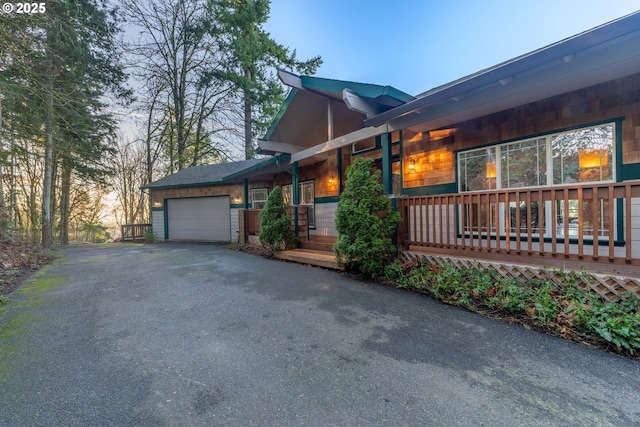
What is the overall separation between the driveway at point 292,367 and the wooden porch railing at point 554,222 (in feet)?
4.36

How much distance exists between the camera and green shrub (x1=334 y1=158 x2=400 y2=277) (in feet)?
16.1

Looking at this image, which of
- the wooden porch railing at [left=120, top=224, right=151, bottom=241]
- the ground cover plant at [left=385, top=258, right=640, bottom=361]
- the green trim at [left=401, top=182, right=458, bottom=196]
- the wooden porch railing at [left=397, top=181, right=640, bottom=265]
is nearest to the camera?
the ground cover plant at [left=385, top=258, right=640, bottom=361]

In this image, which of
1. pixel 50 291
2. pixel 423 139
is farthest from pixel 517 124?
pixel 50 291

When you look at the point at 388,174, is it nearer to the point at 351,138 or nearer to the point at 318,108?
the point at 351,138

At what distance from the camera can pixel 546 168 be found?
486 centimetres

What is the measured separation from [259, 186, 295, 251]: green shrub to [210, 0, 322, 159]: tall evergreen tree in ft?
35.3

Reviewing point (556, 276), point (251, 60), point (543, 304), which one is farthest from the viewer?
point (251, 60)

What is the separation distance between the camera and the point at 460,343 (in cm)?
266

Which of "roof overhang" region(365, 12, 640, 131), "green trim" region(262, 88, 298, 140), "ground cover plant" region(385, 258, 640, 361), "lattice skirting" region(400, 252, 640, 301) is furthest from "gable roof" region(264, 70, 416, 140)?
"ground cover plant" region(385, 258, 640, 361)

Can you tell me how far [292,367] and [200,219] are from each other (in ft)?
41.5

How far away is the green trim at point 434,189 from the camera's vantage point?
5941 mm

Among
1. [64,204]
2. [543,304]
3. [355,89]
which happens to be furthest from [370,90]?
[64,204]

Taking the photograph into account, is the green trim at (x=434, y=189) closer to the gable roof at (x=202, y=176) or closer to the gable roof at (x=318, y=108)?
the gable roof at (x=318, y=108)

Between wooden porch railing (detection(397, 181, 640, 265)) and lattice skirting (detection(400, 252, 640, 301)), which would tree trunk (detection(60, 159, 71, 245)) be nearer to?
wooden porch railing (detection(397, 181, 640, 265))
